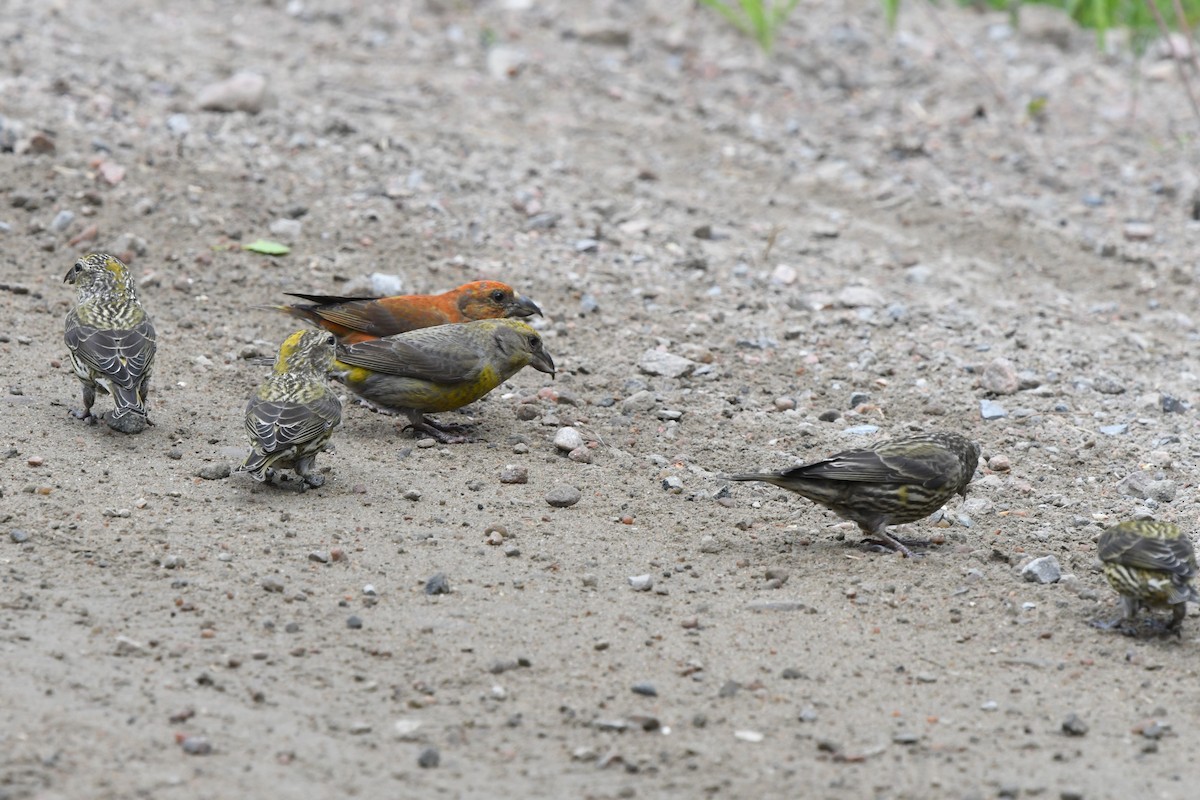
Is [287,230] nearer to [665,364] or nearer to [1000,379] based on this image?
[665,364]

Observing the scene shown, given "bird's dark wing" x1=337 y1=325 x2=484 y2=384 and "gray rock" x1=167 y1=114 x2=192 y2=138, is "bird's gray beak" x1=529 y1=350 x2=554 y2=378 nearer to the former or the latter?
"bird's dark wing" x1=337 y1=325 x2=484 y2=384

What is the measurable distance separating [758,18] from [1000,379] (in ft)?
19.4

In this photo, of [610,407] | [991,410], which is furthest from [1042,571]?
[610,407]

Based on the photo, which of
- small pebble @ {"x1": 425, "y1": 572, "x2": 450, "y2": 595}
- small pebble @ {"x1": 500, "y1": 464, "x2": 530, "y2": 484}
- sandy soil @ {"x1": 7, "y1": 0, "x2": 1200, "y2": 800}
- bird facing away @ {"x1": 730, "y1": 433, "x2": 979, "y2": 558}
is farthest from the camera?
small pebble @ {"x1": 500, "y1": 464, "x2": 530, "y2": 484}

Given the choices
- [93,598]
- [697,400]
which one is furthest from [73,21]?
[93,598]

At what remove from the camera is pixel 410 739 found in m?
4.74

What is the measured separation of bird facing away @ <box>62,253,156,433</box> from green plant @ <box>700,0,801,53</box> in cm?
750

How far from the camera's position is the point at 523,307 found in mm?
8875

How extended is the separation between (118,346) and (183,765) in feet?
10.8

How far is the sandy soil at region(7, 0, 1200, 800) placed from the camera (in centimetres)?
486

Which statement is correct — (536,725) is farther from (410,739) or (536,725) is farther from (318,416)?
(318,416)

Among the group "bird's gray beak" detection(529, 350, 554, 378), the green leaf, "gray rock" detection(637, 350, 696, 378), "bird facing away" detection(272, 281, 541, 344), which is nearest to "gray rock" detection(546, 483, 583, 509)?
"bird's gray beak" detection(529, 350, 554, 378)

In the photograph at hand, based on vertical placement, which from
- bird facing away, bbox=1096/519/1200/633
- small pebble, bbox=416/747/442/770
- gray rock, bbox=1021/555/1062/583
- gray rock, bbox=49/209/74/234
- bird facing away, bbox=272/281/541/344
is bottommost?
gray rock, bbox=49/209/74/234

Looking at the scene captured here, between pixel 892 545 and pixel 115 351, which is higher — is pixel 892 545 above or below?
below
